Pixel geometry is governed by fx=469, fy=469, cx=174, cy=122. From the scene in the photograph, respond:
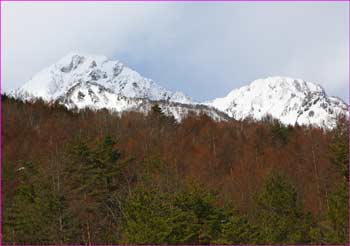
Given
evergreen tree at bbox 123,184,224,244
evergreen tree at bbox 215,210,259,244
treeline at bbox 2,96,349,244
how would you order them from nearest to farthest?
evergreen tree at bbox 123,184,224,244 < evergreen tree at bbox 215,210,259,244 < treeline at bbox 2,96,349,244

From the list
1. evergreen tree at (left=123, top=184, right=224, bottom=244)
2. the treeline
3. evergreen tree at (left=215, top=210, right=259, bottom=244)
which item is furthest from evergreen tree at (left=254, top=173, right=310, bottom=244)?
evergreen tree at (left=123, top=184, right=224, bottom=244)

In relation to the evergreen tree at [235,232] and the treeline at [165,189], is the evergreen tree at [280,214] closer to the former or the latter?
the treeline at [165,189]

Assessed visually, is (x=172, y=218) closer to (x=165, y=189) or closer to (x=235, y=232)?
(x=235, y=232)

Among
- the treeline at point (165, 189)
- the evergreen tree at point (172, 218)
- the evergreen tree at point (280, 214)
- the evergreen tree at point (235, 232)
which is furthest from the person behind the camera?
the evergreen tree at point (280, 214)

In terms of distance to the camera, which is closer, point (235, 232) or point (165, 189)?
point (235, 232)

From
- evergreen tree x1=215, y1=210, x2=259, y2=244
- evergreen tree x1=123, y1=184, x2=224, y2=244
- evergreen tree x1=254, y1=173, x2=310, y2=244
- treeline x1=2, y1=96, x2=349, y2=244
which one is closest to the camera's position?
evergreen tree x1=123, y1=184, x2=224, y2=244

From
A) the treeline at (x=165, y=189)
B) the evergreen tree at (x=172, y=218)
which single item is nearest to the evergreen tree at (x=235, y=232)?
the treeline at (x=165, y=189)

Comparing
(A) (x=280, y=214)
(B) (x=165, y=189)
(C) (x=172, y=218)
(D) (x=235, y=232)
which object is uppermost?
(B) (x=165, y=189)

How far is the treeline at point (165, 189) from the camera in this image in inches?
779

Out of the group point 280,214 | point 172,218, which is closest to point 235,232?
point 172,218

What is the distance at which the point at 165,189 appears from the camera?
33.4m

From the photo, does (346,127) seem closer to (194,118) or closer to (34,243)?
(34,243)

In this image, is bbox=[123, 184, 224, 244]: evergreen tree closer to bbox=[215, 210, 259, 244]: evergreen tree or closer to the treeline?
the treeline

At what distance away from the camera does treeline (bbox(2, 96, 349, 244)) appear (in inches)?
779
